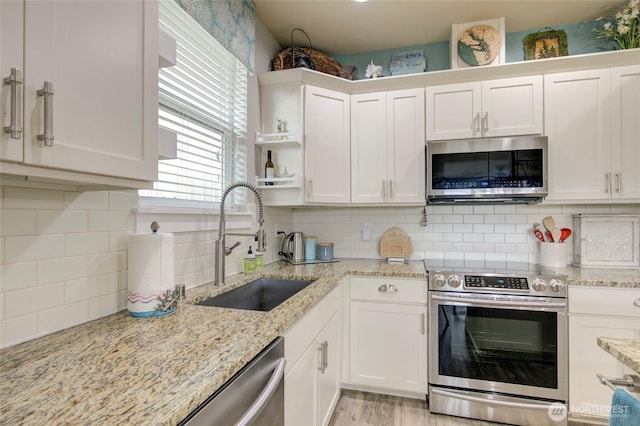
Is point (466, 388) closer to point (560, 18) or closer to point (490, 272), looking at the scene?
point (490, 272)

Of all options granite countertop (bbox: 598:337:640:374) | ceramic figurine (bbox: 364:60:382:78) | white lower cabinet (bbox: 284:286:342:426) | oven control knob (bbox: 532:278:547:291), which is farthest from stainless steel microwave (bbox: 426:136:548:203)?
granite countertop (bbox: 598:337:640:374)

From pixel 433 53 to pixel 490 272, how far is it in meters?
1.88

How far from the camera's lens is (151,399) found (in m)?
0.63

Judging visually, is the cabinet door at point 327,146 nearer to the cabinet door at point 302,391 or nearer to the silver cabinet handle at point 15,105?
the cabinet door at point 302,391

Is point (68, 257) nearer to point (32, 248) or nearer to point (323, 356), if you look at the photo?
point (32, 248)

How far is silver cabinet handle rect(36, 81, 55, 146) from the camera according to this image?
69 cm

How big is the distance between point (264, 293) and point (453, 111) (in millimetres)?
1871

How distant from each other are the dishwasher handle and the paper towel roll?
52 centimetres

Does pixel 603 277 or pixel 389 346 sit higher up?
pixel 603 277

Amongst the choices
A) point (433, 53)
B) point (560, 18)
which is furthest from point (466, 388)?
point (560, 18)

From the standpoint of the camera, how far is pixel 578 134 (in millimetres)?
2152

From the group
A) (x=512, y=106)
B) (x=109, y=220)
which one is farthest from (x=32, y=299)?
(x=512, y=106)

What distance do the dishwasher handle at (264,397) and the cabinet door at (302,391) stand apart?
18 cm

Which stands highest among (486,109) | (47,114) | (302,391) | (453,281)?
(486,109)
